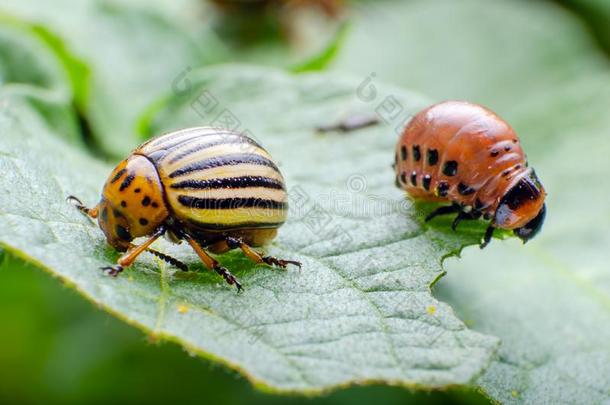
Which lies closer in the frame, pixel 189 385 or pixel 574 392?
pixel 574 392

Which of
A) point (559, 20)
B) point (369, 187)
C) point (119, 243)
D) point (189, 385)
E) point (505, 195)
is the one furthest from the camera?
point (559, 20)

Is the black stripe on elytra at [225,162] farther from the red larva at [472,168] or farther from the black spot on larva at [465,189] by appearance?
the black spot on larva at [465,189]

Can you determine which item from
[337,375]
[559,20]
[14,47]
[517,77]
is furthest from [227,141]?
[559,20]

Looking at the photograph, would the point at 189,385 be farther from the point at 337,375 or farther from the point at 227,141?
the point at 337,375

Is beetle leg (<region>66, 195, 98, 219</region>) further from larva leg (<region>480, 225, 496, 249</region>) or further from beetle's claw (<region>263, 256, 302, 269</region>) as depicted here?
larva leg (<region>480, 225, 496, 249</region>)

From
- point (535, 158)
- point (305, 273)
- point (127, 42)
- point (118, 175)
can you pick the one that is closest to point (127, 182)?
point (118, 175)

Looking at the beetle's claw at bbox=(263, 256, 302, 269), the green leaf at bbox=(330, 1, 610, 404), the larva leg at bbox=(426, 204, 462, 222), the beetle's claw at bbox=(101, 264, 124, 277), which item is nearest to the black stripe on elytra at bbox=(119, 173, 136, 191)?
the beetle's claw at bbox=(101, 264, 124, 277)

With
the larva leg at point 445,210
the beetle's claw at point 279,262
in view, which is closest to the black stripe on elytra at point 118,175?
the beetle's claw at point 279,262
